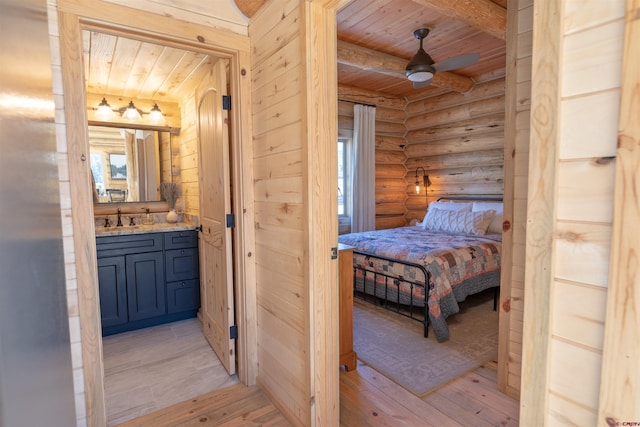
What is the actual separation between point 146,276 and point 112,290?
0.29 meters

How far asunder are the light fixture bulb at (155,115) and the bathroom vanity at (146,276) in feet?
4.18

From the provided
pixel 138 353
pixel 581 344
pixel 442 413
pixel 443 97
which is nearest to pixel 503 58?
pixel 443 97

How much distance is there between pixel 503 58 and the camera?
13.2 ft

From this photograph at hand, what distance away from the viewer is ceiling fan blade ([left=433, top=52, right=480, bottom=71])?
2.85 m

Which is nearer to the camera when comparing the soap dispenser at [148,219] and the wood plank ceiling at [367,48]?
the wood plank ceiling at [367,48]

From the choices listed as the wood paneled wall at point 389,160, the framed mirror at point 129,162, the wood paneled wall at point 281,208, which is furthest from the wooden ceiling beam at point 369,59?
the framed mirror at point 129,162

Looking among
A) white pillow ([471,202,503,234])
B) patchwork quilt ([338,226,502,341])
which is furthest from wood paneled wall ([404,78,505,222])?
patchwork quilt ([338,226,502,341])

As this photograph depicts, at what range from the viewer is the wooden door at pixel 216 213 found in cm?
218

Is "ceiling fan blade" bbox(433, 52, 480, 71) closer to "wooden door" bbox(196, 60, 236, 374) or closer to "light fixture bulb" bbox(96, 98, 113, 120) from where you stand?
"wooden door" bbox(196, 60, 236, 374)

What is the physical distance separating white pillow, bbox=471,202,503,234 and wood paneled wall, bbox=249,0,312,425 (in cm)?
324

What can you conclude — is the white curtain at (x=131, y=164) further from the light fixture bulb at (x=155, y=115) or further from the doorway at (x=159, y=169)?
the light fixture bulb at (x=155, y=115)

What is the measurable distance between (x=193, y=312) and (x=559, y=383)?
3298mm

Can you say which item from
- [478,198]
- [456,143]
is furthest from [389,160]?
[478,198]

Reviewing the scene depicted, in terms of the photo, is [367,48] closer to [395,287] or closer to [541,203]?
[395,287]
